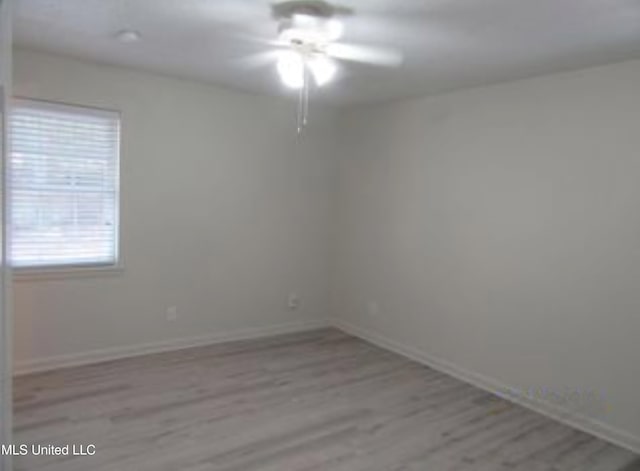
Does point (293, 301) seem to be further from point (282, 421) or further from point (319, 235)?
point (282, 421)

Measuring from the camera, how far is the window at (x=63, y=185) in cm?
350

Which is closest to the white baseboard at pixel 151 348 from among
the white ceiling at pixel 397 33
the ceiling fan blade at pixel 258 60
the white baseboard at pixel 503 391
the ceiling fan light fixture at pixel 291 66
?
the white baseboard at pixel 503 391

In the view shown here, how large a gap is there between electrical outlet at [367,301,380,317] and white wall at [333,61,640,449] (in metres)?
Result: 0.07

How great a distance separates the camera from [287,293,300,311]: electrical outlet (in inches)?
196

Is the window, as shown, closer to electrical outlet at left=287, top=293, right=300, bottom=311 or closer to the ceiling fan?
the ceiling fan

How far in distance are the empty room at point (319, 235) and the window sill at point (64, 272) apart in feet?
0.07

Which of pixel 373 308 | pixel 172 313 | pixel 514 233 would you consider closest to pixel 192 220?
pixel 172 313

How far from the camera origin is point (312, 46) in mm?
2797

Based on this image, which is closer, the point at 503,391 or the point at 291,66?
the point at 291,66

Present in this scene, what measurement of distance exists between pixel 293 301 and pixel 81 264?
2.03m

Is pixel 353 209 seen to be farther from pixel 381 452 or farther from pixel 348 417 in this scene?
pixel 381 452

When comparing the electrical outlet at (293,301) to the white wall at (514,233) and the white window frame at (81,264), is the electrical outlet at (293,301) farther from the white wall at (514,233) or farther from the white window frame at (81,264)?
the white window frame at (81,264)

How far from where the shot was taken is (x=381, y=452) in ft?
9.02

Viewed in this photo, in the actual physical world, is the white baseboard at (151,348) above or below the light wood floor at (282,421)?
above
